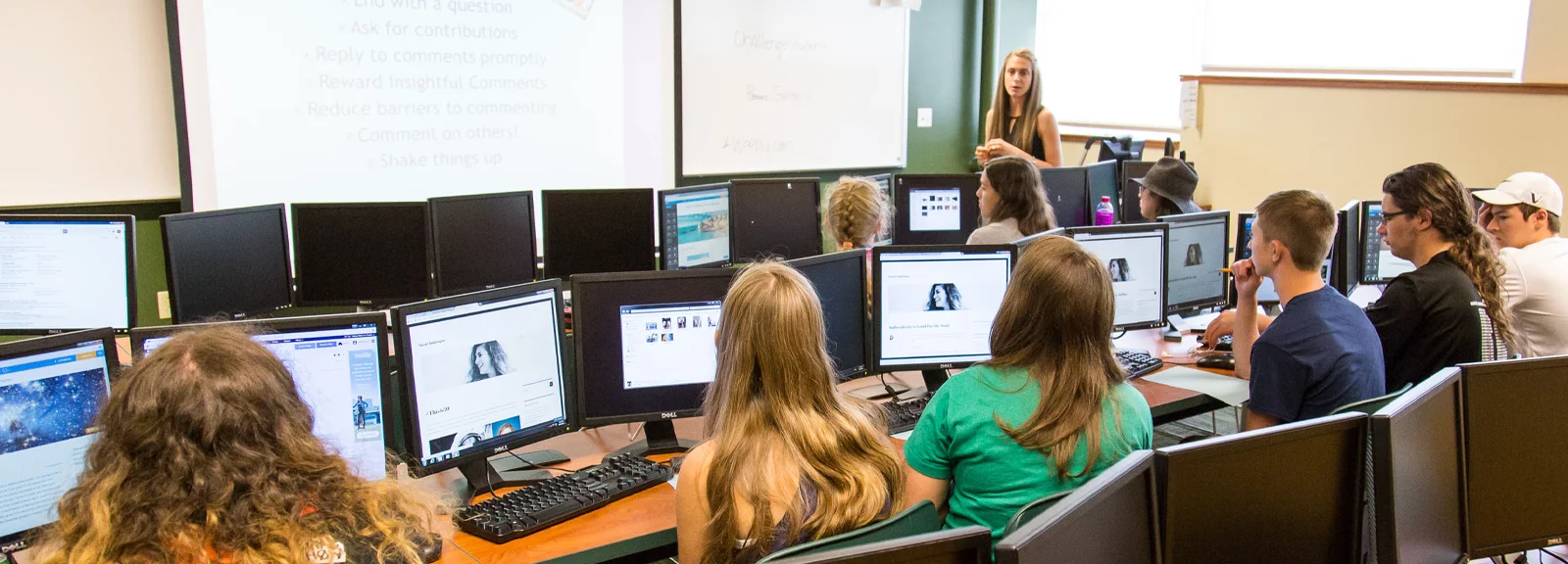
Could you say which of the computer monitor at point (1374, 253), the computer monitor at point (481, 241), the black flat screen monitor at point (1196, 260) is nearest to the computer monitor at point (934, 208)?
the black flat screen monitor at point (1196, 260)

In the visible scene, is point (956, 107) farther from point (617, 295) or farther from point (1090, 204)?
point (617, 295)

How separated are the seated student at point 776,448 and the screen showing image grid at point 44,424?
1.01 m

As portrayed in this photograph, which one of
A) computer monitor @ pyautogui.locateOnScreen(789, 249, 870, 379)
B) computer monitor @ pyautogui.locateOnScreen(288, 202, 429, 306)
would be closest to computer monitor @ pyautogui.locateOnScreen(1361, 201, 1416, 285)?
computer monitor @ pyautogui.locateOnScreen(789, 249, 870, 379)

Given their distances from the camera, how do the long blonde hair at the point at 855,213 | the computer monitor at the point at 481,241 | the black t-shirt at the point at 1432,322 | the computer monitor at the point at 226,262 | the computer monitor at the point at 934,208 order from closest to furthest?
the black t-shirt at the point at 1432,322 → the computer monitor at the point at 226,262 → the computer monitor at the point at 481,241 → the long blonde hair at the point at 855,213 → the computer monitor at the point at 934,208

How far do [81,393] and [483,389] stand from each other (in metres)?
0.70

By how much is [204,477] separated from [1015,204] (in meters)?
3.07

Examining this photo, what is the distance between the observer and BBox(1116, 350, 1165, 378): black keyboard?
338 centimetres

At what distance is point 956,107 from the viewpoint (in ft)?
24.5

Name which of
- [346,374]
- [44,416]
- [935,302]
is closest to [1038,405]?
[935,302]

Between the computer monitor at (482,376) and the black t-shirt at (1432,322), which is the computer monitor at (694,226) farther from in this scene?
the black t-shirt at (1432,322)

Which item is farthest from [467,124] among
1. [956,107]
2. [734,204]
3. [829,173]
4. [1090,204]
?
[956,107]

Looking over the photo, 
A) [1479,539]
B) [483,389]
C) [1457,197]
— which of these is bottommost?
[1479,539]

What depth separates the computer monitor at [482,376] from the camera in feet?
7.16

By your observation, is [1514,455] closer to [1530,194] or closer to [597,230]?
[1530,194]
